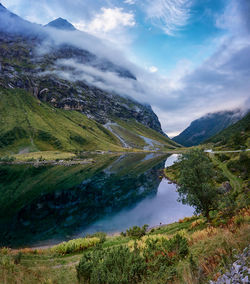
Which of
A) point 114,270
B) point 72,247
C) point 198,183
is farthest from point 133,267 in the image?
point 198,183

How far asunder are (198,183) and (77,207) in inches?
1345

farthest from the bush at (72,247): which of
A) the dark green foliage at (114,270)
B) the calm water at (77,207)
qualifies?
the dark green foliage at (114,270)

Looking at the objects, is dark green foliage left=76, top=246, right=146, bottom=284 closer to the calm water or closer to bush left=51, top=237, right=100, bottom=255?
bush left=51, top=237, right=100, bottom=255

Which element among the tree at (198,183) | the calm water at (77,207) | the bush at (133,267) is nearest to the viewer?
the bush at (133,267)

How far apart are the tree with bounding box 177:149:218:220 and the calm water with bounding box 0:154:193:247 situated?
52.6ft

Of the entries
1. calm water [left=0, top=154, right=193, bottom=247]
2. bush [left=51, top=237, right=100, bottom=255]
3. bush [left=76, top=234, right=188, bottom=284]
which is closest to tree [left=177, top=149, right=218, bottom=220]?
bush [left=51, top=237, right=100, bottom=255]

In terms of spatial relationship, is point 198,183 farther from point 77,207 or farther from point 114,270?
point 77,207

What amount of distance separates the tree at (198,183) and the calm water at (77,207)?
1603 cm

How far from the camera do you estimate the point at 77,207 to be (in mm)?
46844

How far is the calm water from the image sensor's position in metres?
33.8

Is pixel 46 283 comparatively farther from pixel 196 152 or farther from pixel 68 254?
pixel 196 152

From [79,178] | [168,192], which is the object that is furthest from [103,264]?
[79,178]

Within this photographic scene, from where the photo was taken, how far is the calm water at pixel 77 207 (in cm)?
3375

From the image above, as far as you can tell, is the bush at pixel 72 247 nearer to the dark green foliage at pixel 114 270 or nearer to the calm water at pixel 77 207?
the calm water at pixel 77 207
